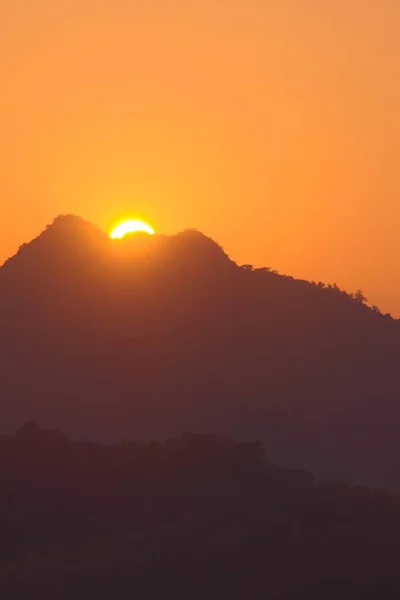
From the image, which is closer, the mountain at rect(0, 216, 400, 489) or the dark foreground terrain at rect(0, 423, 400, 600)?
the dark foreground terrain at rect(0, 423, 400, 600)

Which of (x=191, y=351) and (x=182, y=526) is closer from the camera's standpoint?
(x=182, y=526)

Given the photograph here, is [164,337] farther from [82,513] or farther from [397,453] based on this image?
[82,513]

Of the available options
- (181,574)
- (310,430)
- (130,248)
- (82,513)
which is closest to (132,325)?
(130,248)

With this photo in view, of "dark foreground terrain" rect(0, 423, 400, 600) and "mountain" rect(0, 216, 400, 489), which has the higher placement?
"mountain" rect(0, 216, 400, 489)

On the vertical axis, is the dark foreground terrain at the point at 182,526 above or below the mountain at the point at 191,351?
below

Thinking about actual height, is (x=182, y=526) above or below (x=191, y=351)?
below
